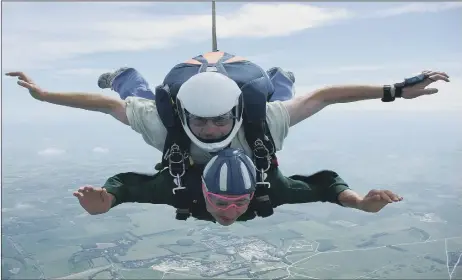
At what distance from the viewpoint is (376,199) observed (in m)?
4.35

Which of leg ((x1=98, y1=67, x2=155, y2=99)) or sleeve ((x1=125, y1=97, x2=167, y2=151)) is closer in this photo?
sleeve ((x1=125, y1=97, x2=167, y2=151))

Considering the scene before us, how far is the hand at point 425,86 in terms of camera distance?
15.2 feet

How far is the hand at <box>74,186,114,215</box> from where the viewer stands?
4.30 metres

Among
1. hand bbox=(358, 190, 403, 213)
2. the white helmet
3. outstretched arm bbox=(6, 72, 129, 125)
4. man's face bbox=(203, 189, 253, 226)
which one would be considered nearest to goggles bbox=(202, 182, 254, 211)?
man's face bbox=(203, 189, 253, 226)

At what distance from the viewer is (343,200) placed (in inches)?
189

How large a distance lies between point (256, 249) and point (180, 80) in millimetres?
73609

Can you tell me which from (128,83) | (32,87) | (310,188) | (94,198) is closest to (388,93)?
(310,188)

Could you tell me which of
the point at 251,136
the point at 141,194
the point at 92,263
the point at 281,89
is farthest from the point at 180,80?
the point at 92,263

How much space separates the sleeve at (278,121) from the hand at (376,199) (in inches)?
37.5

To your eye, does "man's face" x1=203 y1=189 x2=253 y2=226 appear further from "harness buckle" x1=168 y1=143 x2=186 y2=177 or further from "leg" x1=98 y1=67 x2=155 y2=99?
"leg" x1=98 y1=67 x2=155 y2=99

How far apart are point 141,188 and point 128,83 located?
67.5 inches

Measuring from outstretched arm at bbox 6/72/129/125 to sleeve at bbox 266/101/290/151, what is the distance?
136cm

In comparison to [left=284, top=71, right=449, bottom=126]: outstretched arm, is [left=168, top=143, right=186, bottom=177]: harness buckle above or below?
below

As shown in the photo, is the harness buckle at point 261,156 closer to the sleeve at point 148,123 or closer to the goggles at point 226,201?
the goggles at point 226,201
